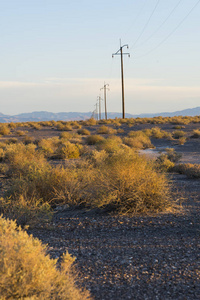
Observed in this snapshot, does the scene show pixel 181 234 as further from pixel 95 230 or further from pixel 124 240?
pixel 95 230

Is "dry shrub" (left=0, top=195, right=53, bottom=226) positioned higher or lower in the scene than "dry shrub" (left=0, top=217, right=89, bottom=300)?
lower

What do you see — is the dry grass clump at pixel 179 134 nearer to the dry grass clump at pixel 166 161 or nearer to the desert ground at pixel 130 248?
the dry grass clump at pixel 166 161

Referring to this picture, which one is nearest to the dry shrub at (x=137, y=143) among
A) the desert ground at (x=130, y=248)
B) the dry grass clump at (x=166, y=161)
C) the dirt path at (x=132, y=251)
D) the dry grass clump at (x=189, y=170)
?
the dry grass clump at (x=166, y=161)

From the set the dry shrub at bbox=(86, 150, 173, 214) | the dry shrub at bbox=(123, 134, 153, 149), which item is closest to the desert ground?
the dry shrub at bbox=(86, 150, 173, 214)

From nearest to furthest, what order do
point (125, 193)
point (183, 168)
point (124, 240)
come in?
point (124, 240), point (125, 193), point (183, 168)

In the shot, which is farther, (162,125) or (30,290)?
(162,125)

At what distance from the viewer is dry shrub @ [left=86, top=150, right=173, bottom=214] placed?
7629 millimetres

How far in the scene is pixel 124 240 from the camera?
242 inches

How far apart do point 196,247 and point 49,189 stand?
4347 millimetres

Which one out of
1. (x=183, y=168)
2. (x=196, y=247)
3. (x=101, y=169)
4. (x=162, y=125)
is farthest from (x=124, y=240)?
(x=162, y=125)

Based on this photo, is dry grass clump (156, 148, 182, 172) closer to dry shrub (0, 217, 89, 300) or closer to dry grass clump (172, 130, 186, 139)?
dry shrub (0, 217, 89, 300)

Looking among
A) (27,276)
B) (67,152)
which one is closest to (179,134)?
(67,152)

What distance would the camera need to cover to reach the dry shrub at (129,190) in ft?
25.0

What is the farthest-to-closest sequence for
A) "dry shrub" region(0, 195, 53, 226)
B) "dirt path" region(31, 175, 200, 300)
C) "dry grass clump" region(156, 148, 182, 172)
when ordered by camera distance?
"dry grass clump" region(156, 148, 182, 172) < "dry shrub" region(0, 195, 53, 226) < "dirt path" region(31, 175, 200, 300)
